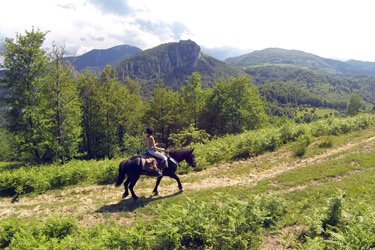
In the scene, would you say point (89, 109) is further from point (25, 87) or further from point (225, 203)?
point (225, 203)

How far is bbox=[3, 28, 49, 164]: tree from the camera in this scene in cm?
1925

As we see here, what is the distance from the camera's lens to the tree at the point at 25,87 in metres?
19.2

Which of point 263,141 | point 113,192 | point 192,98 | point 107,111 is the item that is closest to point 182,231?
point 113,192

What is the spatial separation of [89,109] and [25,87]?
1148 cm

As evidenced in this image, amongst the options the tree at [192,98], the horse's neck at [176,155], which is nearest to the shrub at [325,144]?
the horse's neck at [176,155]

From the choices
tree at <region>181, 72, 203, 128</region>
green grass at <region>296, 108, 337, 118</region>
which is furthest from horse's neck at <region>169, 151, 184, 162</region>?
green grass at <region>296, 108, 337, 118</region>

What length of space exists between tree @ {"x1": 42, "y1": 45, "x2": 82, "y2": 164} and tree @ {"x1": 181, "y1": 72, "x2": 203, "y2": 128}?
16190mm

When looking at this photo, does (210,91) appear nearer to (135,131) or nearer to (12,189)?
(135,131)

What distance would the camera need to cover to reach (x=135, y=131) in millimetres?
33719

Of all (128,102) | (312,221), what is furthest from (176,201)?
(128,102)

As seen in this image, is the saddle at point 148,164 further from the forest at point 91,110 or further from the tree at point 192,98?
the tree at point 192,98

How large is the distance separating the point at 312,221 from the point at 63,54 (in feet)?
87.0

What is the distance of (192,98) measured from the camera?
3334 centimetres

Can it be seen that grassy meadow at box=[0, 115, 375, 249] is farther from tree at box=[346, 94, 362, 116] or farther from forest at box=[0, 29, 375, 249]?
tree at box=[346, 94, 362, 116]
